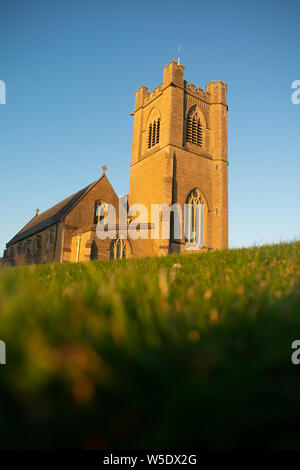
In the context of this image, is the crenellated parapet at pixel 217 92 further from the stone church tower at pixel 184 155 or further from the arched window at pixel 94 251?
the arched window at pixel 94 251

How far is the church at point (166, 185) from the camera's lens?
2703 cm

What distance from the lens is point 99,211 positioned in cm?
2933

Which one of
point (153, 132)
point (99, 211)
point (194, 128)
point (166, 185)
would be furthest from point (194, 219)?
point (153, 132)

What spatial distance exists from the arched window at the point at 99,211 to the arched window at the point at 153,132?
380 inches

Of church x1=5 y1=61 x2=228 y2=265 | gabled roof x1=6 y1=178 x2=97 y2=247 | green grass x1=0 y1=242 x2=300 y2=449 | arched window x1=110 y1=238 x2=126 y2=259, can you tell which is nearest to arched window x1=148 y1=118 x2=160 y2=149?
church x1=5 y1=61 x2=228 y2=265

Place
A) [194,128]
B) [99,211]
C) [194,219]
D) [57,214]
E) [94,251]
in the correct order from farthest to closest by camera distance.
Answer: [194,128] → [57,214] → [194,219] → [99,211] → [94,251]

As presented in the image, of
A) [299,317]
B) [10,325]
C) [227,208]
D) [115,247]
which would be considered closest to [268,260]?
[299,317]

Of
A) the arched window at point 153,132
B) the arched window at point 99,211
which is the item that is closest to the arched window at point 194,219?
the arched window at point 153,132

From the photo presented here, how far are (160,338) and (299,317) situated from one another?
0.94 metres

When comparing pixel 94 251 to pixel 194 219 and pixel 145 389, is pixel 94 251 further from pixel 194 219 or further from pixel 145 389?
pixel 145 389

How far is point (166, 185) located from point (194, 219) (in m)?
4.71

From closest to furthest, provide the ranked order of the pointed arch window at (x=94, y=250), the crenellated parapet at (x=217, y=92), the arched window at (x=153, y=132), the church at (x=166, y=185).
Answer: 1. the pointed arch window at (x=94, y=250)
2. the church at (x=166, y=185)
3. the arched window at (x=153, y=132)
4. the crenellated parapet at (x=217, y=92)

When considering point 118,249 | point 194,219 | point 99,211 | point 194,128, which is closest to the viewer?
point 118,249

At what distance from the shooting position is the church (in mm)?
27031
